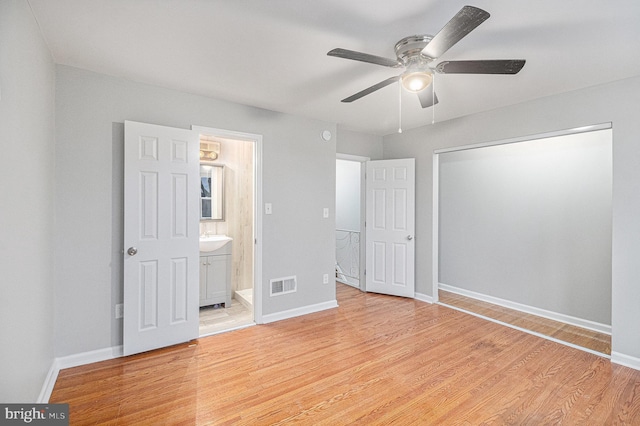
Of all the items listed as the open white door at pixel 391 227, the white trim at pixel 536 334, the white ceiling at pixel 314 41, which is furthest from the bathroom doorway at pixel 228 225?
the white trim at pixel 536 334

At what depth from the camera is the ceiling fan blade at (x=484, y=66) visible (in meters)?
1.80

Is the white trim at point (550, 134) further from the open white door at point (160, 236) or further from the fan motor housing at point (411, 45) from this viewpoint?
the open white door at point (160, 236)

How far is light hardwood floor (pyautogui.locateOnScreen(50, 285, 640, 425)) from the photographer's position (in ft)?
6.51

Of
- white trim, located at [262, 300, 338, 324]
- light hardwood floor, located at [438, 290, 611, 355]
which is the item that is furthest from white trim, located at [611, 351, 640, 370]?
white trim, located at [262, 300, 338, 324]

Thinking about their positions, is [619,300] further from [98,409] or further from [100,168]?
[100,168]

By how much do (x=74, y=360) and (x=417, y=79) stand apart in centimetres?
347

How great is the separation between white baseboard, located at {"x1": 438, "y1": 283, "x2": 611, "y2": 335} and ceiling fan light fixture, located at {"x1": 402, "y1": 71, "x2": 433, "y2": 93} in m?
3.44

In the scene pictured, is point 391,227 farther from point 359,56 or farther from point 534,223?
point 359,56

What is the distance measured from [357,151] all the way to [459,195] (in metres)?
1.74

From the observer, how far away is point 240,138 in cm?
337

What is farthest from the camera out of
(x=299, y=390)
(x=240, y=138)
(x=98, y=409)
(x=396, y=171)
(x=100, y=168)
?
(x=396, y=171)

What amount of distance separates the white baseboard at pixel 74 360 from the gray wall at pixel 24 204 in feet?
0.34

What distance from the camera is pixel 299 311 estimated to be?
379cm

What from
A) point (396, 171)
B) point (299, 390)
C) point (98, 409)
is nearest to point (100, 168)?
point (98, 409)
